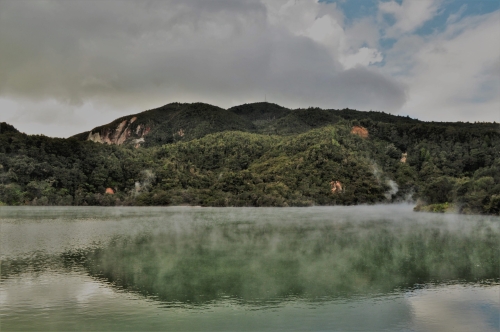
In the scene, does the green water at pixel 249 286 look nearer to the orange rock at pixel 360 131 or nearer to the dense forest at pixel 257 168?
the dense forest at pixel 257 168

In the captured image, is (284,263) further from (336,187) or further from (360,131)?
(360,131)

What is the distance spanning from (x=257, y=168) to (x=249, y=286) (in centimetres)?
10283

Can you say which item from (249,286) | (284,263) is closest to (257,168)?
(284,263)

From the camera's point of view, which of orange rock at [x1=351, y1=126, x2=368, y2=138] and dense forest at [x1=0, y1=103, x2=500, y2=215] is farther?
orange rock at [x1=351, y1=126, x2=368, y2=138]

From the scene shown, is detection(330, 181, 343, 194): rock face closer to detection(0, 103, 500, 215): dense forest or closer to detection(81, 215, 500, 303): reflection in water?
detection(0, 103, 500, 215): dense forest

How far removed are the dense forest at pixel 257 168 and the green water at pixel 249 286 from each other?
59750 millimetres

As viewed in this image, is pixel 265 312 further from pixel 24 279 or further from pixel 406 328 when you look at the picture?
pixel 24 279

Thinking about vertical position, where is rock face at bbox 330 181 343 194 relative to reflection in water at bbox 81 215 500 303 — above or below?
above

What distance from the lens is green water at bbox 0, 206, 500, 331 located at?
12.6 meters

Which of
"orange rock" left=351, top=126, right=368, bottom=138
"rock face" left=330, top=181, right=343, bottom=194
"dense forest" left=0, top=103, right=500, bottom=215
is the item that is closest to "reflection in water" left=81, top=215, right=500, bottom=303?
"dense forest" left=0, top=103, right=500, bottom=215

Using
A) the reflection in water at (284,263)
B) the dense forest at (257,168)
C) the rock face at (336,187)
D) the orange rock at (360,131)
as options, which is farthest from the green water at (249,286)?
the orange rock at (360,131)

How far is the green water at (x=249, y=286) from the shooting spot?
41.3 ft

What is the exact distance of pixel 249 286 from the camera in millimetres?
16531

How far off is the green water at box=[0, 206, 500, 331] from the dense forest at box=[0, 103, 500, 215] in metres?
59.7
